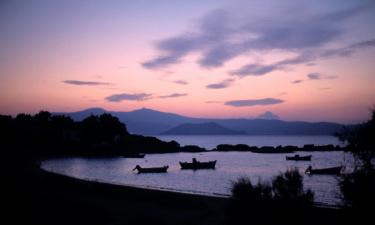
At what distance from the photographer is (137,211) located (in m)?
23.2

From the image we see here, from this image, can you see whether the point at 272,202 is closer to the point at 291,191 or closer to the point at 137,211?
the point at 291,191

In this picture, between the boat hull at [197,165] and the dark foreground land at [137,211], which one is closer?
the dark foreground land at [137,211]

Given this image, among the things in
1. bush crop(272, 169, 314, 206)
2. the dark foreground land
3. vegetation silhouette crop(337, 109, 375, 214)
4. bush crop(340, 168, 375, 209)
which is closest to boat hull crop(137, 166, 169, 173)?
the dark foreground land

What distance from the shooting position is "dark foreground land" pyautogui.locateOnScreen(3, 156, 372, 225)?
12711mm

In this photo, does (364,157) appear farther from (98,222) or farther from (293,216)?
(98,222)

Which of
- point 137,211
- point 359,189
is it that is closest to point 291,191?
point 359,189

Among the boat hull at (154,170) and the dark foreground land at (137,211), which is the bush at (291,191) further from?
the boat hull at (154,170)

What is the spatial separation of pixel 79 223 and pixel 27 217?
2.50 metres

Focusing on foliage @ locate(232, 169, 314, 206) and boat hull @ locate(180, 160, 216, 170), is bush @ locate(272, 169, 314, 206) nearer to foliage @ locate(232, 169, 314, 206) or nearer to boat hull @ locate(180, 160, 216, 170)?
foliage @ locate(232, 169, 314, 206)

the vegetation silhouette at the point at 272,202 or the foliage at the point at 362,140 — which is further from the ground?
the foliage at the point at 362,140

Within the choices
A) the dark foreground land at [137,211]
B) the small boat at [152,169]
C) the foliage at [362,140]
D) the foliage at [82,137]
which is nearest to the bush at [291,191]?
the dark foreground land at [137,211]

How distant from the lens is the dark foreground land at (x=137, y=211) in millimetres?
12711

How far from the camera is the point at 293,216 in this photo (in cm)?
1258

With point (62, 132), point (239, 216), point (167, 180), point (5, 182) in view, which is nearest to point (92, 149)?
point (62, 132)
